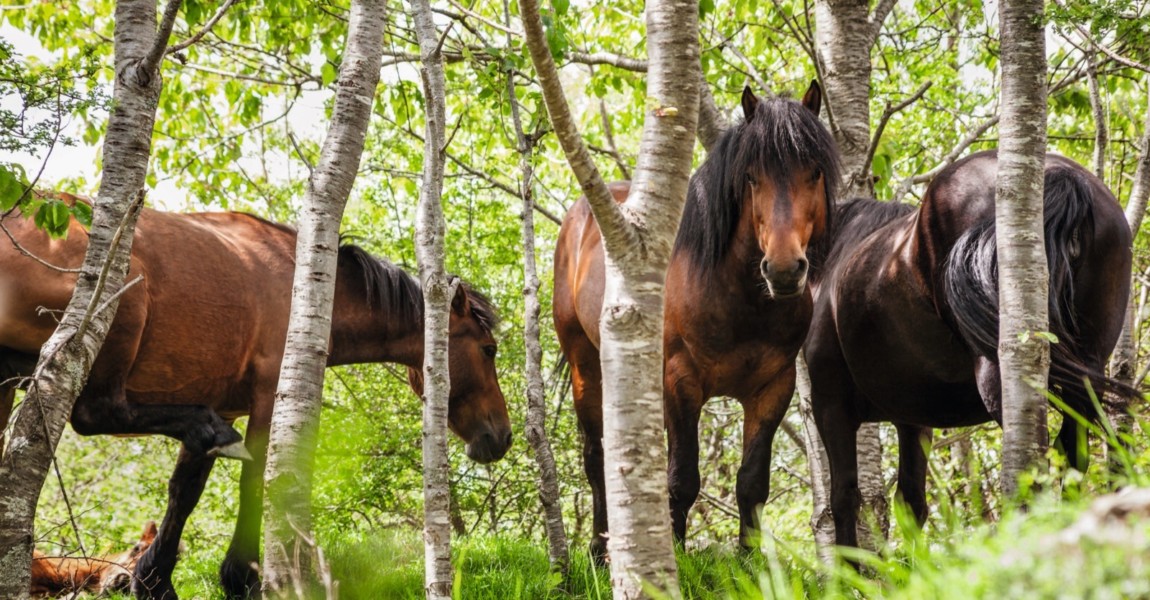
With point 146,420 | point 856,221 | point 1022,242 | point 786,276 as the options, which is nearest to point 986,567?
point 1022,242

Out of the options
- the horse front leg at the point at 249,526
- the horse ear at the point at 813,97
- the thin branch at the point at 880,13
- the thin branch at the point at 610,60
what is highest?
the thin branch at the point at 880,13

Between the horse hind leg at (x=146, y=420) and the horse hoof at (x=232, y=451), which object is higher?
the horse hind leg at (x=146, y=420)

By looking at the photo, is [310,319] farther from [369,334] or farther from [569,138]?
Answer: [369,334]

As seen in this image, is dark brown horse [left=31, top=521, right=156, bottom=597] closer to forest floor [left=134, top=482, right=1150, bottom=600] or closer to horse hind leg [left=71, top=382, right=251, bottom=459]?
horse hind leg [left=71, top=382, right=251, bottom=459]

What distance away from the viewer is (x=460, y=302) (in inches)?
264

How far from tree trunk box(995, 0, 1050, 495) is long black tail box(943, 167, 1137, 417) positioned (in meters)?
0.66

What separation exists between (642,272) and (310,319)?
59.0 inches

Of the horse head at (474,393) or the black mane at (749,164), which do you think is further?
the horse head at (474,393)

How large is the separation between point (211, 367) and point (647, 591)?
13.6 feet

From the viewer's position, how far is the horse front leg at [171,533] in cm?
529

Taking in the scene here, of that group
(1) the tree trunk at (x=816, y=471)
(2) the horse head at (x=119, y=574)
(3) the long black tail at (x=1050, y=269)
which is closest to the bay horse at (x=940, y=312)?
(3) the long black tail at (x=1050, y=269)

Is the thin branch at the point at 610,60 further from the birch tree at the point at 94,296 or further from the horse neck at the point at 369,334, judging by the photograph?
the birch tree at the point at 94,296

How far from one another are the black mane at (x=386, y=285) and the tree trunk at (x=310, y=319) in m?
2.82

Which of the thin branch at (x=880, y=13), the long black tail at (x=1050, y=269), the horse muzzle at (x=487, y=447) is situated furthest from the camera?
the horse muzzle at (x=487, y=447)
